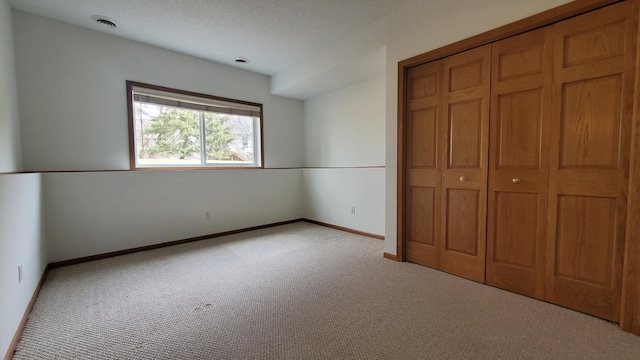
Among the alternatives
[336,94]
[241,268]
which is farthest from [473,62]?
[241,268]

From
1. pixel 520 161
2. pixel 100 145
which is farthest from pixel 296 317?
pixel 100 145

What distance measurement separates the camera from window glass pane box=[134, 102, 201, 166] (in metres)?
3.45

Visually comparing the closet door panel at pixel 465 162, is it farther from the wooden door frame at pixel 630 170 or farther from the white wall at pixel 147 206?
the white wall at pixel 147 206

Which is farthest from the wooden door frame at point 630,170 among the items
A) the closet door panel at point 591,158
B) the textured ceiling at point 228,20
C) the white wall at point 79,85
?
the white wall at point 79,85

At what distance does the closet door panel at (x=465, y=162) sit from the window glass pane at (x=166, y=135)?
3416 mm

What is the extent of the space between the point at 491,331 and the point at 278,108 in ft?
14.3

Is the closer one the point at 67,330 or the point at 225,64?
the point at 67,330

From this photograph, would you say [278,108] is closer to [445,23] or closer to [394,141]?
[394,141]

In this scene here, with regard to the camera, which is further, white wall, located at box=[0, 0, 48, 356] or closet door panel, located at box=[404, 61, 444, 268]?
closet door panel, located at box=[404, 61, 444, 268]

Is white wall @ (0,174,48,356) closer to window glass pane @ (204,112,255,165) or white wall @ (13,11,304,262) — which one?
white wall @ (13,11,304,262)

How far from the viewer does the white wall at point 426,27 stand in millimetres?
2000

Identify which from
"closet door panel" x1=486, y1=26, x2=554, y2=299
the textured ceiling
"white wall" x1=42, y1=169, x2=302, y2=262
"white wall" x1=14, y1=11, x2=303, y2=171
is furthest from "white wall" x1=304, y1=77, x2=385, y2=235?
"white wall" x1=14, y1=11, x2=303, y2=171

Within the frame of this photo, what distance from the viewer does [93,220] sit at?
2980 millimetres

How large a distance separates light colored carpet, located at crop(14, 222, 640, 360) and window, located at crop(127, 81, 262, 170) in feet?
5.09
